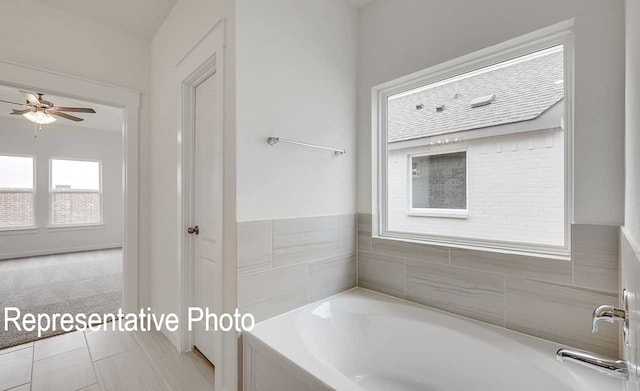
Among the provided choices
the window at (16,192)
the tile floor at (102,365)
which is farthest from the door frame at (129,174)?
the window at (16,192)

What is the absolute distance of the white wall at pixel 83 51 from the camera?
2.05 meters

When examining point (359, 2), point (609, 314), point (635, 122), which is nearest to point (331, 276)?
→ point (609, 314)

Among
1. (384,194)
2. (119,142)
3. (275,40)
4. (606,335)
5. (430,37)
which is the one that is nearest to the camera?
(606,335)

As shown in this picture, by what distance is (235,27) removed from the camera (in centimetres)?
142

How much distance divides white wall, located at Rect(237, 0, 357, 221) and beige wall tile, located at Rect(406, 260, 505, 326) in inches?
26.2

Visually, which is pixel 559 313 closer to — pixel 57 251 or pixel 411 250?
pixel 411 250

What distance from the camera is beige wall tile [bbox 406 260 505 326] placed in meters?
1.46

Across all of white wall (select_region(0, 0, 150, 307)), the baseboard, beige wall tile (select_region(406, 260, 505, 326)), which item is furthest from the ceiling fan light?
beige wall tile (select_region(406, 260, 505, 326))

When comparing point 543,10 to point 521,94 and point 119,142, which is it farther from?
point 119,142

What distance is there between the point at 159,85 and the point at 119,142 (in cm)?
491

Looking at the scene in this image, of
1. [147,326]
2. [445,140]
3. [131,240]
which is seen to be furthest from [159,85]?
[445,140]

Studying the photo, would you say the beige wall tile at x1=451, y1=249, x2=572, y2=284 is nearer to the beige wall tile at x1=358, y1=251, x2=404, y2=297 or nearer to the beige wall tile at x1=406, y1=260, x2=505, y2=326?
the beige wall tile at x1=406, y1=260, x2=505, y2=326

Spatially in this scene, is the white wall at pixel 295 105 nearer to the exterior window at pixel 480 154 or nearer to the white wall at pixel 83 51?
the exterior window at pixel 480 154

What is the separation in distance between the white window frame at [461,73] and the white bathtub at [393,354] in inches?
16.6
